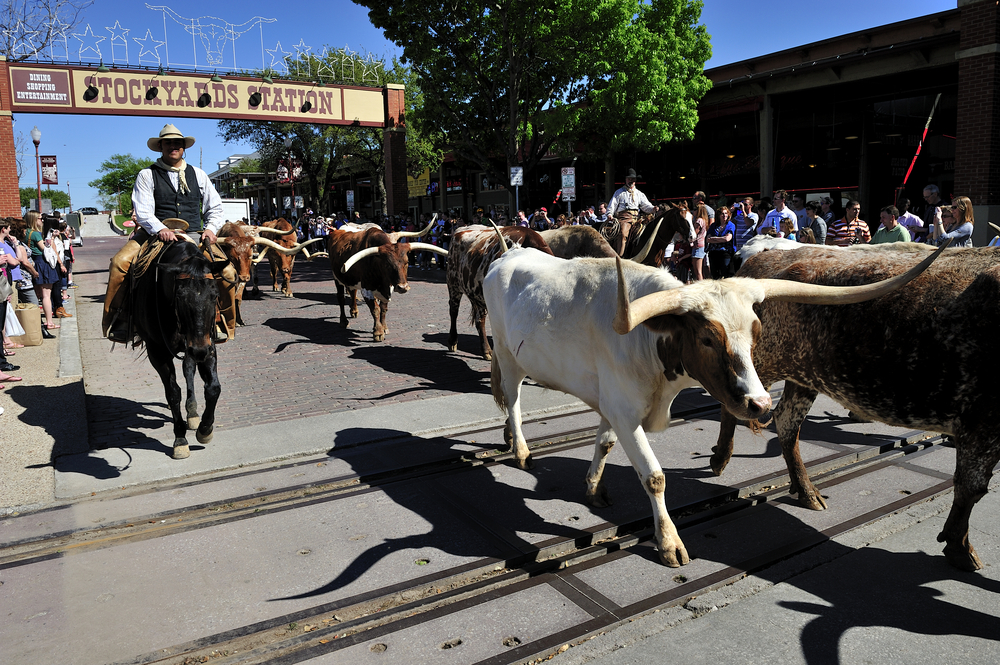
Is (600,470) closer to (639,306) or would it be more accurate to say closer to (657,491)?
(657,491)

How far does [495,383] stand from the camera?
18.8ft

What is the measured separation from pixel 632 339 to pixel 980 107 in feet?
52.6

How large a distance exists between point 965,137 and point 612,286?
51.7 feet

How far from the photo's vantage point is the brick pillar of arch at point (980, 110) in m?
14.8

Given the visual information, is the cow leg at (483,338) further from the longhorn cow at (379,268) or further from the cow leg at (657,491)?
the cow leg at (657,491)

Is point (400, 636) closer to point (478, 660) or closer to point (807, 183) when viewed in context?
point (478, 660)

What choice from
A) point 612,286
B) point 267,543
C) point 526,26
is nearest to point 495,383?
point 612,286

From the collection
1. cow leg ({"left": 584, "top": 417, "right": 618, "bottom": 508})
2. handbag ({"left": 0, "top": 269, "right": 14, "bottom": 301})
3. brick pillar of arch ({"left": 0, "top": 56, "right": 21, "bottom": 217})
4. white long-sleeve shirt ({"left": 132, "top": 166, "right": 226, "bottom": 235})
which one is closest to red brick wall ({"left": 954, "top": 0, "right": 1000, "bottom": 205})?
cow leg ({"left": 584, "top": 417, "right": 618, "bottom": 508})

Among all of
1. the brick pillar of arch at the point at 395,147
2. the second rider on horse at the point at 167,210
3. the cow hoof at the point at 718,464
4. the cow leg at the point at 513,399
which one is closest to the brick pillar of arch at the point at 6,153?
the brick pillar of arch at the point at 395,147

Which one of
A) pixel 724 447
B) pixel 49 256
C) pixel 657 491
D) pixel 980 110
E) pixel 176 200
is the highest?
pixel 980 110

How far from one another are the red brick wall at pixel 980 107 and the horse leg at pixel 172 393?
55.7 ft

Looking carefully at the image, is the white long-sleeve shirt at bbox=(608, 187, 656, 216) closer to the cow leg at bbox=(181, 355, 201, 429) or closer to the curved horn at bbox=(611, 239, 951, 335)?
the cow leg at bbox=(181, 355, 201, 429)

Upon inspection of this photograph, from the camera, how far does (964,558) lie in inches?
147

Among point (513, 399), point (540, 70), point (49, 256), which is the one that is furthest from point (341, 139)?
point (513, 399)
